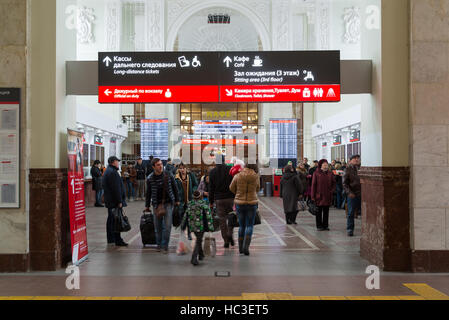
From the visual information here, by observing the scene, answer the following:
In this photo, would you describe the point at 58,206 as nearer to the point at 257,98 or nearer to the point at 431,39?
the point at 257,98

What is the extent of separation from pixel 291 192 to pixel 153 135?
13.1 metres

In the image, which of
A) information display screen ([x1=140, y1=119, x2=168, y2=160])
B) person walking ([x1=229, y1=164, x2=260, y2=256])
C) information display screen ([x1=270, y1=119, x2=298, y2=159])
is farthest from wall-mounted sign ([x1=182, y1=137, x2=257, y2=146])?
person walking ([x1=229, y1=164, x2=260, y2=256])

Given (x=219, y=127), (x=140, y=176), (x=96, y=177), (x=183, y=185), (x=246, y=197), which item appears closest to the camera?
(x=246, y=197)

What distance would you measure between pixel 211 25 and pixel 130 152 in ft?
30.6

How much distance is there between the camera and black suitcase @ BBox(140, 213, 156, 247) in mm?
7742

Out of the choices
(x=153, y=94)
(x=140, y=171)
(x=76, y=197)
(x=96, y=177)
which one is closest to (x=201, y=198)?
(x=153, y=94)

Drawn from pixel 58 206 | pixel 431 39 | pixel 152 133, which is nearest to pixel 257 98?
pixel 431 39

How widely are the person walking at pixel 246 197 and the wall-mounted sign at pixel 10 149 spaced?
331 cm

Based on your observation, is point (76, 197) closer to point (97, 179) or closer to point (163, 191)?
point (163, 191)

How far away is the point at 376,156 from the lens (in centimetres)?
626

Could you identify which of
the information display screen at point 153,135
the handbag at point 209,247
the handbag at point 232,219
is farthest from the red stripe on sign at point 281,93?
the information display screen at point 153,135

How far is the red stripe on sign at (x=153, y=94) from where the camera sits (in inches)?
255

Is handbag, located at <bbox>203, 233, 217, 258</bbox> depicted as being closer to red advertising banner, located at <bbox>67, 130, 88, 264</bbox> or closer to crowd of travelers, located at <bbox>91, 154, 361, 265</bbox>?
crowd of travelers, located at <bbox>91, 154, 361, 265</bbox>

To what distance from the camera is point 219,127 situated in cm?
2512
